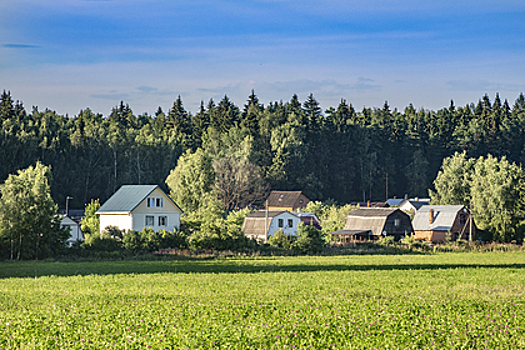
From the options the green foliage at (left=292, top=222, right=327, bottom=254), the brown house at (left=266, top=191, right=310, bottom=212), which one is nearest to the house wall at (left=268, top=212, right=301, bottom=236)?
the green foliage at (left=292, top=222, right=327, bottom=254)

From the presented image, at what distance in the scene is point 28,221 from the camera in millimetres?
43688

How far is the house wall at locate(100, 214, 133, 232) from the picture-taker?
61.6 m

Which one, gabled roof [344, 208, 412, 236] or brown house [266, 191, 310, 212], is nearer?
gabled roof [344, 208, 412, 236]

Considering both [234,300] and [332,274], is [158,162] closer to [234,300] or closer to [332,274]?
[332,274]

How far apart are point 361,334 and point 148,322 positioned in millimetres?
5214

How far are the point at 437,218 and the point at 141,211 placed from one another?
3525cm

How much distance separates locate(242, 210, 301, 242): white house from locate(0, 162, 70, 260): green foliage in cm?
2966

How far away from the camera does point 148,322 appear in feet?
53.9

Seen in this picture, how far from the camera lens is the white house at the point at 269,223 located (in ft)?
238

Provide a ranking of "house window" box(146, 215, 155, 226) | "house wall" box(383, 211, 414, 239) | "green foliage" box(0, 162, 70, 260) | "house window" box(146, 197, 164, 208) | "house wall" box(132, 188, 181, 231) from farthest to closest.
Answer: "house wall" box(383, 211, 414, 239), "house window" box(146, 197, 164, 208), "house window" box(146, 215, 155, 226), "house wall" box(132, 188, 181, 231), "green foliage" box(0, 162, 70, 260)

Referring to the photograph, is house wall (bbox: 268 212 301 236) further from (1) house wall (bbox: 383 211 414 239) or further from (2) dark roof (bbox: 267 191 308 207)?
(2) dark roof (bbox: 267 191 308 207)

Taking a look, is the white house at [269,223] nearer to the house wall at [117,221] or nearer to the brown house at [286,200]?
the house wall at [117,221]

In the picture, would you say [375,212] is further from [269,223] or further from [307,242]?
[307,242]

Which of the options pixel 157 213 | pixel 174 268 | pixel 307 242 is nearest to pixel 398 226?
pixel 307 242
